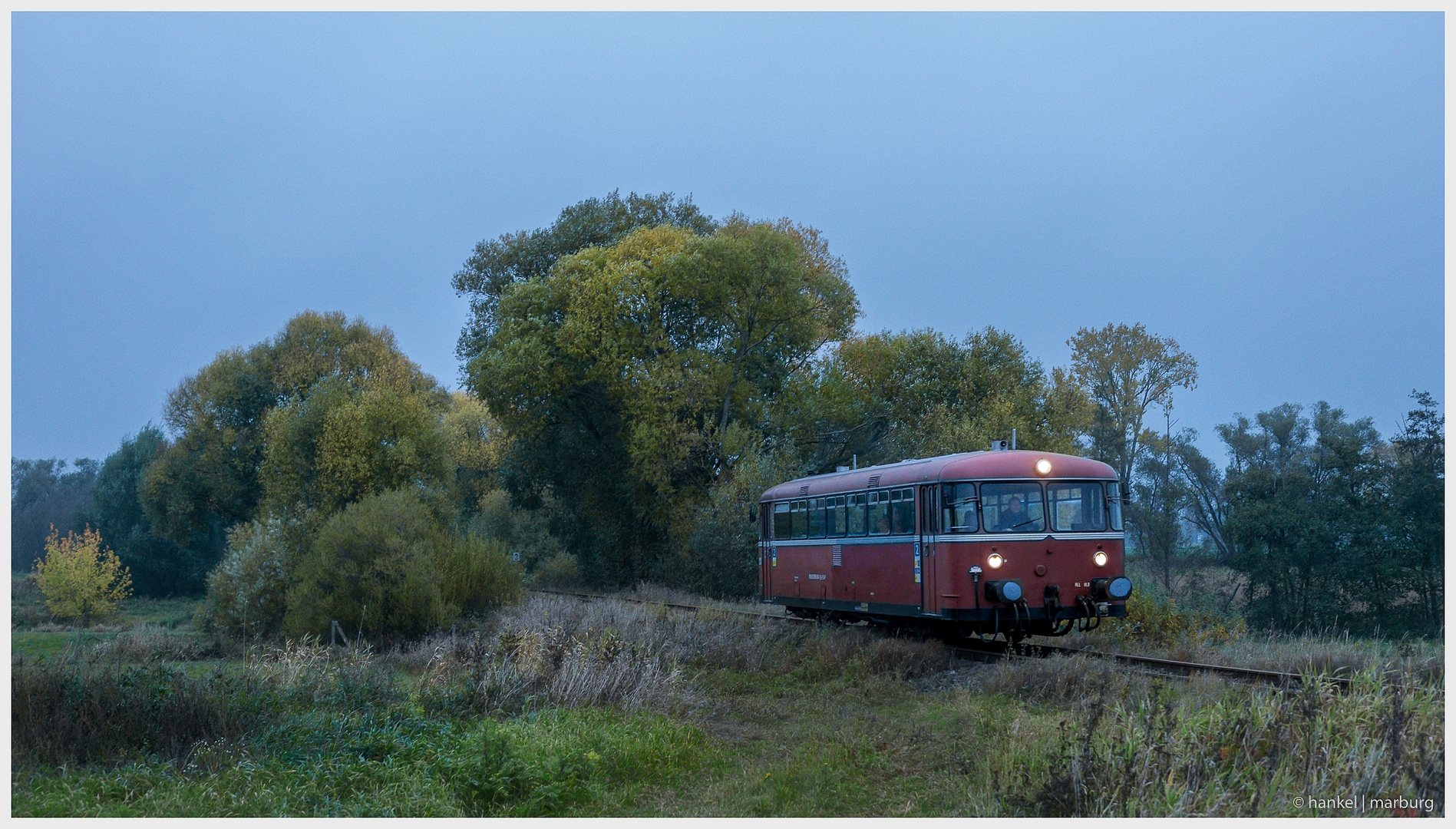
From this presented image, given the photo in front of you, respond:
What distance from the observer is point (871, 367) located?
37.8 meters

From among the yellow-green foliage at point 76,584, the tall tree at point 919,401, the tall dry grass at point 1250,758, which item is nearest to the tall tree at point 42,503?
the yellow-green foliage at point 76,584

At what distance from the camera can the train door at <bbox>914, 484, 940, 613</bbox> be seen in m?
14.4

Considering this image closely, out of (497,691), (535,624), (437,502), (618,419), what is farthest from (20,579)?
(497,691)

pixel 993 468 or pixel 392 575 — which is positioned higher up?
pixel 993 468

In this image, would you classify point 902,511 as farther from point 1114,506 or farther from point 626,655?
point 626,655

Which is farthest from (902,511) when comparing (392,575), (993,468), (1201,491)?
(1201,491)

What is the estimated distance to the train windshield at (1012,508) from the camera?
14102 millimetres

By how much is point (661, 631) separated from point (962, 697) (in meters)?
5.11

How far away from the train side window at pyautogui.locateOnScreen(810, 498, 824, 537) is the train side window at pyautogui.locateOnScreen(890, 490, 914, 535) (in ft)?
9.84

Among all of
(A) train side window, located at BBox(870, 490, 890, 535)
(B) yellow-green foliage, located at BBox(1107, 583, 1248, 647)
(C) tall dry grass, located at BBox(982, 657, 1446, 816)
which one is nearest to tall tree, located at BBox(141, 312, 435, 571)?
(A) train side window, located at BBox(870, 490, 890, 535)

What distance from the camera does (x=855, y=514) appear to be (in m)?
17.2

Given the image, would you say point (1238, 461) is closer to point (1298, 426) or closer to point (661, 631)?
point (1298, 426)

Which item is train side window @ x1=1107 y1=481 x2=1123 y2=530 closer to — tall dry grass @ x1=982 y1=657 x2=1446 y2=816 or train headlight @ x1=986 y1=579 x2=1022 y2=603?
train headlight @ x1=986 y1=579 x2=1022 y2=603

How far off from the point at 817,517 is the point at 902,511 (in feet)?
12.2
